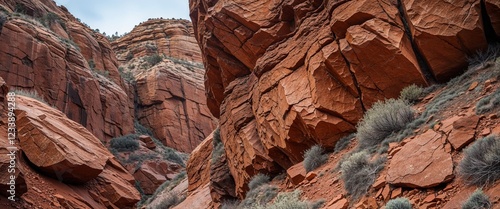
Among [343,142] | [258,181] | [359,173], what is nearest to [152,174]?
[258,181]

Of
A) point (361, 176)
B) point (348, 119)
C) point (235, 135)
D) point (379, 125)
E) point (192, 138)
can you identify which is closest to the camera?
point (361, 176)

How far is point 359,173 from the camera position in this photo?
7.61 metres

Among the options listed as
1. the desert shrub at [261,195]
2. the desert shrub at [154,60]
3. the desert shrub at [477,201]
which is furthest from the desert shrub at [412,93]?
the desert shrub at [154,60]

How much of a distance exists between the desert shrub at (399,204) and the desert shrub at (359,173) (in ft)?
3.93

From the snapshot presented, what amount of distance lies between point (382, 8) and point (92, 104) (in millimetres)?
26955

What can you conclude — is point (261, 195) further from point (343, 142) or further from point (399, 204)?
point (399, 204)

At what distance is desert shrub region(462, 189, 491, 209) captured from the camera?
4.92 m

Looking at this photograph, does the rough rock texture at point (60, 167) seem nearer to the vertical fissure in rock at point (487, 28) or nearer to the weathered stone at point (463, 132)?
the weathered stone at point (463, 132)

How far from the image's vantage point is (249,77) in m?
15.4

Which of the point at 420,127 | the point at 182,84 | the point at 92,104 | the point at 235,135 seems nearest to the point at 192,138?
the point at 182,84

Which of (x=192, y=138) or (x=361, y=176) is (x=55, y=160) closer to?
A: (x=361, y=176)

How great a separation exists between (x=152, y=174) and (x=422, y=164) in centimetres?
2619

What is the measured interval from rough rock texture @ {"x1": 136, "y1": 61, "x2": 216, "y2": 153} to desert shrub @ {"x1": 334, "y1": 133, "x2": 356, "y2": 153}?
99.5 ft

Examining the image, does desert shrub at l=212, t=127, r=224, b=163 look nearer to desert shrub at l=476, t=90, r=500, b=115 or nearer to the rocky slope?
desert shrub at l=476, t=90, r=500, b=115
